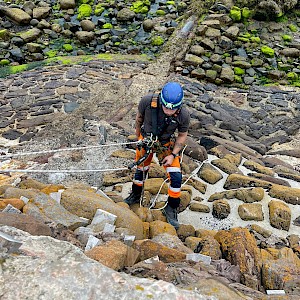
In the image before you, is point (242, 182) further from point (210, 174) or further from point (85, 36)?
point (85, 36)

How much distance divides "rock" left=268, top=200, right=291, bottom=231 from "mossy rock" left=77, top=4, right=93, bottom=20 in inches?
441

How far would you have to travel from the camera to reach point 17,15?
44.2 feet

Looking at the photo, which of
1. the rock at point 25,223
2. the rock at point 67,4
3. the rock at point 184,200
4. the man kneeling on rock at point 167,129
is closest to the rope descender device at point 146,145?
the man kneeling on rock at point 167,129

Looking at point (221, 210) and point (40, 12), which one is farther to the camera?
point (40, 12)

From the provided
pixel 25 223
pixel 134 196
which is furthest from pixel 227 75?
pixel 25 223

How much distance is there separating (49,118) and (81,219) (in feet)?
14.9

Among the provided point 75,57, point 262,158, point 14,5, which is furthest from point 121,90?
point 14,5

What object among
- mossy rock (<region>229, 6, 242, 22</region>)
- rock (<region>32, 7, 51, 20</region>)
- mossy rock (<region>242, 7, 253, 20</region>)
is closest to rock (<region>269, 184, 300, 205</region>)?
mossy rock (<region>229, 6, 242, 22</region>)

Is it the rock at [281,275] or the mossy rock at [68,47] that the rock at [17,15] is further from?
the rock at [281,275]

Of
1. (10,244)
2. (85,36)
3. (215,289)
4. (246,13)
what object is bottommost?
(85,36)

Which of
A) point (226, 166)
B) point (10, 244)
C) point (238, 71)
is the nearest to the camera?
point (10, 244)

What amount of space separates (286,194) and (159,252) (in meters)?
2.64

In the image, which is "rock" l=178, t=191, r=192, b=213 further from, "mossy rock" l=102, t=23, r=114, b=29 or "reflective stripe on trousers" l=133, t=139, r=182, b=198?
"mossy rock" l=102, t=23, r=114, b=29

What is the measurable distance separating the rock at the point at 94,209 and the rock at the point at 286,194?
85.8 inches
